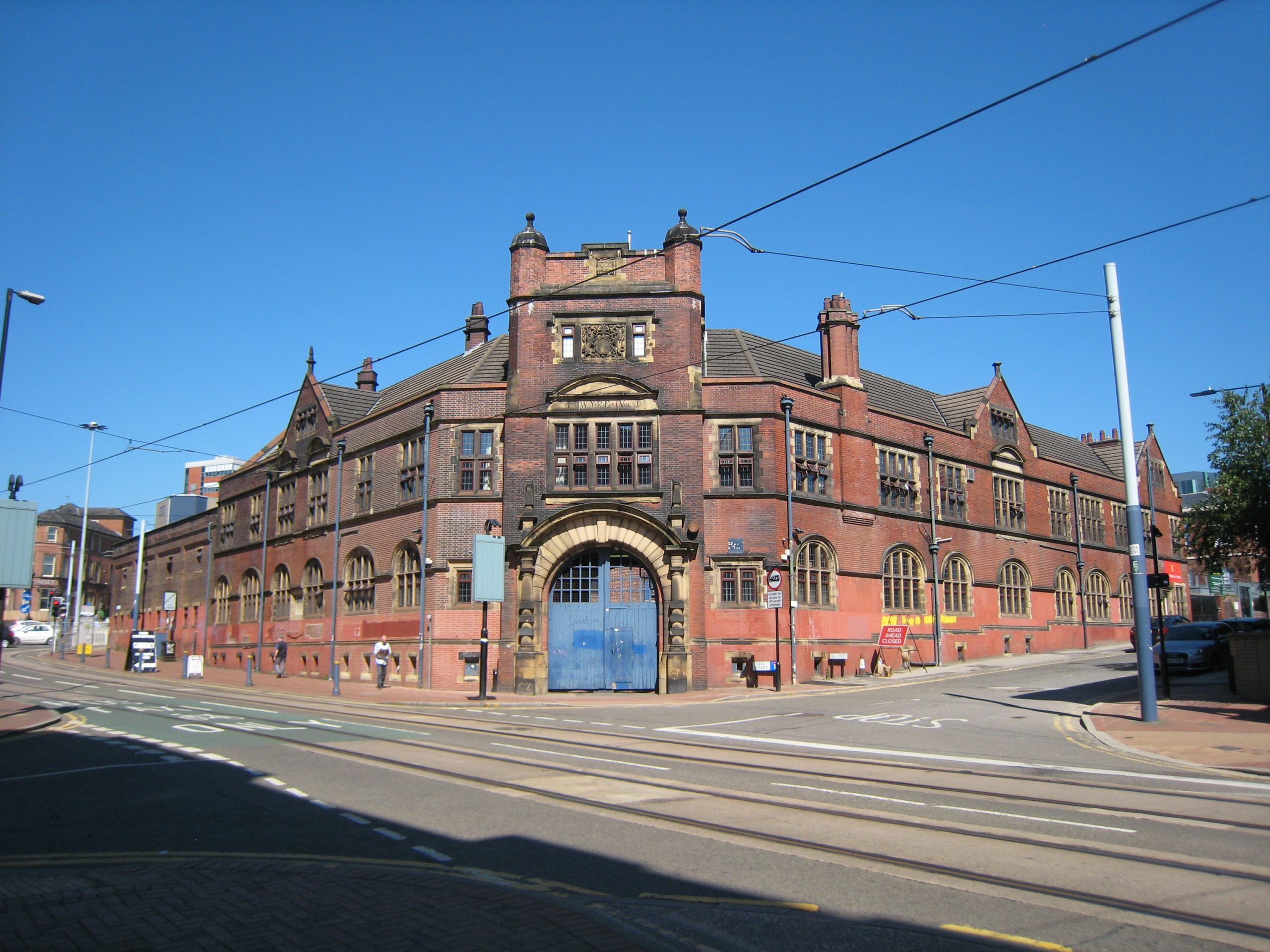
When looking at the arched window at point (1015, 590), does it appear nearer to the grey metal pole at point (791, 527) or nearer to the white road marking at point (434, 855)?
the grey metal pole at point (791, 527)

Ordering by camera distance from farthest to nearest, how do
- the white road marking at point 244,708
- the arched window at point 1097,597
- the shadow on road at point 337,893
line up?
→ the arched window at point 1097,597 → the white road marking at point 244,708 → the shadow on road at point 337,893

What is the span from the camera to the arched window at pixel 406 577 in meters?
34.5

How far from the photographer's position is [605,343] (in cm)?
3186

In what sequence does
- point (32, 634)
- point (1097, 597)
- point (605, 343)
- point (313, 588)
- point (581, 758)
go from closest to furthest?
1. point (581, 758)
2. point (605, 343)
3. point (313, 588)
4. point (1097, 597)
5. point (32, 634)

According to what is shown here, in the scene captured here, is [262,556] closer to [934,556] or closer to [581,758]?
[934,556]

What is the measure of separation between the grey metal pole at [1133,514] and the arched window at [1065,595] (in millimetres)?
29547

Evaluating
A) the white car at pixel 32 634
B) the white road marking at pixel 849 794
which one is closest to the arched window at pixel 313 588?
the white road marking at pixel 849 794

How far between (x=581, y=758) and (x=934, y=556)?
90.4 ft

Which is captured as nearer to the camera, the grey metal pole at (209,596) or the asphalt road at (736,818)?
the asphalt road at (736,818)

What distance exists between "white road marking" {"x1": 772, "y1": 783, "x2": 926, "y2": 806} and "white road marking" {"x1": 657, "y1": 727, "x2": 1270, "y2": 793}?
3487 mm

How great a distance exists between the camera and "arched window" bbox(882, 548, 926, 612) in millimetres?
36781

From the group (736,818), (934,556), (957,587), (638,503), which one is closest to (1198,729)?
(736,818)

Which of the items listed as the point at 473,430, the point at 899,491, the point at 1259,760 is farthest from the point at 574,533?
the point at 1259,760

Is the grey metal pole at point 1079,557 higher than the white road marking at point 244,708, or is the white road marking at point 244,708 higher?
the grey metal pole at point 1079,557
